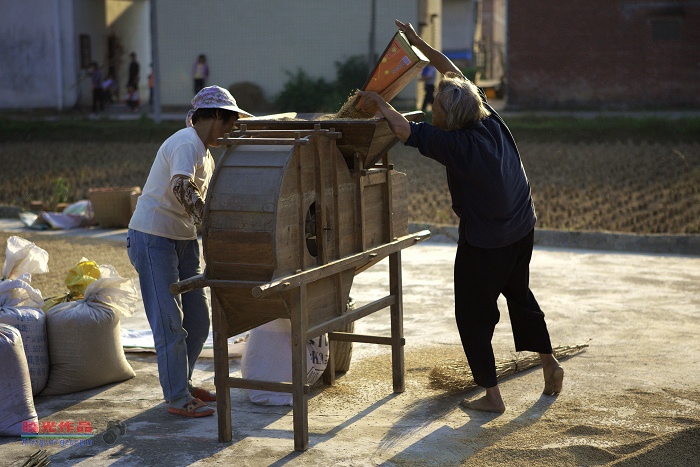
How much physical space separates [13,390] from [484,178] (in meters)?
2.72

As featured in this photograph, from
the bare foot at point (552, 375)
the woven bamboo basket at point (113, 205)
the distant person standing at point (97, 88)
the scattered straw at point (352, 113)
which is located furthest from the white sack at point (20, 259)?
the distant person standing at point (97, 88)

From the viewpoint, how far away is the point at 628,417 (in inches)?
175

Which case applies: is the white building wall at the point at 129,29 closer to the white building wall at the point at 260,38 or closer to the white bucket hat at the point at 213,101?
the white building wall at the point at 260,38

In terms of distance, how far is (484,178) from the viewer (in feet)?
14.0

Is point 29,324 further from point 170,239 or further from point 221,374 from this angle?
point 221,374

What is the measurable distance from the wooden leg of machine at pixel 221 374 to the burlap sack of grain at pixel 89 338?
44.8 inches

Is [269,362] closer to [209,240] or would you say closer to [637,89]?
[209,240]

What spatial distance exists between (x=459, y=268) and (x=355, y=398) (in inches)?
40.9

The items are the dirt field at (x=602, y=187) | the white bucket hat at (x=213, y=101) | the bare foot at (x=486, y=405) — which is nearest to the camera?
the white bucket hat at (x=213, y=101)

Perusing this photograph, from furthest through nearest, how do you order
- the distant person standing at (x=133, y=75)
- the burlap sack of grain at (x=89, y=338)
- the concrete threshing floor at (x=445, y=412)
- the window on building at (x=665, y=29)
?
the distant person standing at (x=133, y=75) < the window on building at (x=665, y=29) < the burlap sack of grain at (x=89, y=338) < the concrete threshing floor at (x=445, y=412)

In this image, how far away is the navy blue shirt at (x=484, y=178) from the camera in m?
4.20

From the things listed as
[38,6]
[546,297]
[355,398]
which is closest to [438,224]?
[546,297]

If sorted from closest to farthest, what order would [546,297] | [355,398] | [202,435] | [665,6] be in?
[202,435] → [355,398] → [546,297] → [665,6]

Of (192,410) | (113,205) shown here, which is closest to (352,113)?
(192,410)
